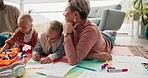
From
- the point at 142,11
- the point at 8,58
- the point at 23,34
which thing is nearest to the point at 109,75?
the point at 8,58

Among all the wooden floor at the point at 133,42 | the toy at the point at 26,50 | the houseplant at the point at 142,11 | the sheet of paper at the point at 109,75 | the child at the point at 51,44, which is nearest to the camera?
the sheet of paper at the point at 109,75

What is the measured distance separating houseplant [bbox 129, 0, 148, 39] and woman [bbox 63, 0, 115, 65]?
2530 mm

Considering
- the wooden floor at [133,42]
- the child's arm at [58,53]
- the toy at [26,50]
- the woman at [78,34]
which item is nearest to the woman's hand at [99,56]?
the woman at [78,34]

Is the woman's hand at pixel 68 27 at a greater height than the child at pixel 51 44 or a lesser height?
greater

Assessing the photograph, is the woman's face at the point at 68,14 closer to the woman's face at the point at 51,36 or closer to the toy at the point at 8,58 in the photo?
the woman's face at the point at 51,36

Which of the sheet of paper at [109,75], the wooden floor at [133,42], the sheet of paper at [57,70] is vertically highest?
the sheet of paper at [57,70]

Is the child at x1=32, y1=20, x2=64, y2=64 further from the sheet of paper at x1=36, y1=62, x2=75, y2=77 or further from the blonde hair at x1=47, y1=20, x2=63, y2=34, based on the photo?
the sheet of paper at x1=36, y1=62, x2=75, y2=77

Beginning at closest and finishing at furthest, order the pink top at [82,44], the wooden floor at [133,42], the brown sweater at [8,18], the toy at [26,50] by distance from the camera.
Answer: the pink top at [82,44] < the toy at [26,50] < the brown sweater at [8,18] < the wooden floor at [133,42]

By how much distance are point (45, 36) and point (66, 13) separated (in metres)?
0.29

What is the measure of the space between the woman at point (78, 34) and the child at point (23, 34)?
441 millimetres

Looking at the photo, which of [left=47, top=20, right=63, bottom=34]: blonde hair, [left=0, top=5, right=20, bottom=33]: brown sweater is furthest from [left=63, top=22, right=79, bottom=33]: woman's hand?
[left=0, top=5, right=20, bottom=33]: brown sweater

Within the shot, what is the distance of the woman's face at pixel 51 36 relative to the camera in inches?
44.4

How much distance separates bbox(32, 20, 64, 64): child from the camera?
1120 millimetres

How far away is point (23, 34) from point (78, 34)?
588 mm
